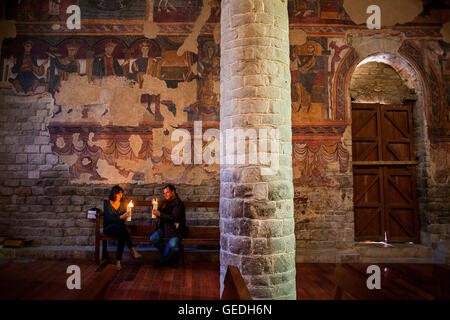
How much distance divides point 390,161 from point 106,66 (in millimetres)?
6765

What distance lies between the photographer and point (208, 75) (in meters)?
6.45

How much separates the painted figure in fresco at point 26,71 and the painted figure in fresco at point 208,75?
3.51 metres

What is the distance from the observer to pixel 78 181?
20.5 ft

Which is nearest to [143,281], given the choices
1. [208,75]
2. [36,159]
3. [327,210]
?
[36,159]

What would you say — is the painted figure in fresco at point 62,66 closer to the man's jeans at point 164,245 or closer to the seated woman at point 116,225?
the seated woman at point 116,225

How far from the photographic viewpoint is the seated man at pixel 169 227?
515cm

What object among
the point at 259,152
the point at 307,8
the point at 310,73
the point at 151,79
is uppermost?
the point at 307,8

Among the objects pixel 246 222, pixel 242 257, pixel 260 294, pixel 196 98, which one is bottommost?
pixel 260 294

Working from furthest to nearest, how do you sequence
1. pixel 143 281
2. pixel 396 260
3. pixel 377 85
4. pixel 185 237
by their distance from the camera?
pixel 377 85 < pixel 396 260 < pixel 185 237 < pixel 143 281

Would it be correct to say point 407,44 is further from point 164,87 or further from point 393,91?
point 164,87

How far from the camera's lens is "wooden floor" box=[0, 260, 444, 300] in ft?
13.1

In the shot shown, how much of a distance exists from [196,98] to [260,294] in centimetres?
432

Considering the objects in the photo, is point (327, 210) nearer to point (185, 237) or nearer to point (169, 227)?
point (185, 237)

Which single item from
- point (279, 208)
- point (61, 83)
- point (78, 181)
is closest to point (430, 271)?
point (279, 208)
